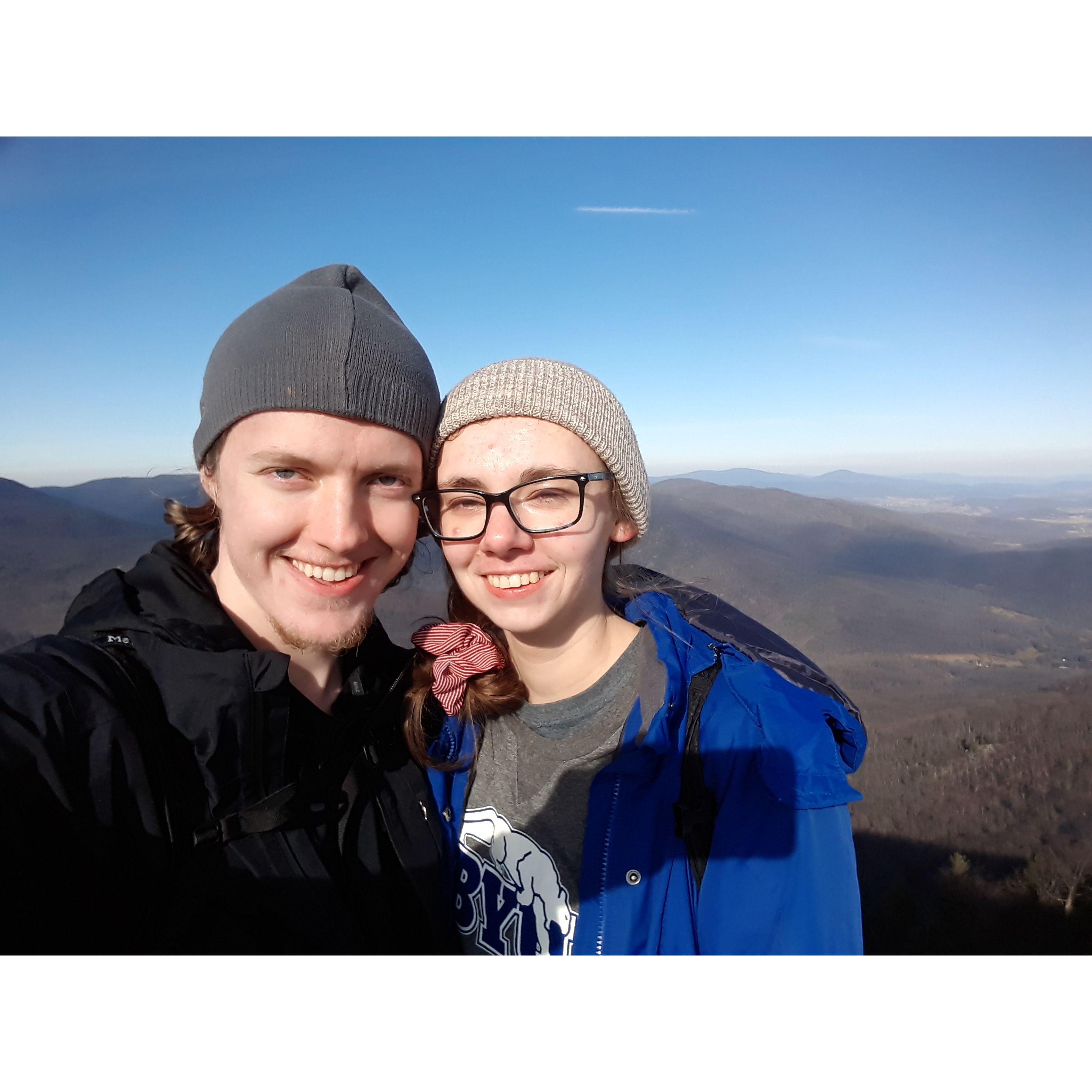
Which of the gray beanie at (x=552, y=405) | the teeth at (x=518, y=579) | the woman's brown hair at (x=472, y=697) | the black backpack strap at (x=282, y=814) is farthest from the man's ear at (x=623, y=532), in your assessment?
the black backpack strap at (x=282, y=814)

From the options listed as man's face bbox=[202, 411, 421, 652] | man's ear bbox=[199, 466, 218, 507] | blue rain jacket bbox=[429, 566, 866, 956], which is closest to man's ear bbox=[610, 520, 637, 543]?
blue rain jacket bbox=[429, 566, 866, 956]

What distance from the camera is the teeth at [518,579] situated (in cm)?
160

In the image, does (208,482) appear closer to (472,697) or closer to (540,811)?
(472,697)

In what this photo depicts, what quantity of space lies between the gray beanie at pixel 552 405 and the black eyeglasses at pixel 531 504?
0.30 ft

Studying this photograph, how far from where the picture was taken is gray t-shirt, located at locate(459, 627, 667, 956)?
1.42m

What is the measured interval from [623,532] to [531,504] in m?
0.42

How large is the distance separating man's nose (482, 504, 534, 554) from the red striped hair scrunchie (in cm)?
42

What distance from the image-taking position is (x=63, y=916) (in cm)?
104

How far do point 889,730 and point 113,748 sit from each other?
592cm

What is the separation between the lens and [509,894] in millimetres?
1473

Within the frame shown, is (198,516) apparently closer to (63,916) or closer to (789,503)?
(63,916)

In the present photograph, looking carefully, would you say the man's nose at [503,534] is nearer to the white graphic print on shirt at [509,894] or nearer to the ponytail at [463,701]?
the ponytail at [463,701]

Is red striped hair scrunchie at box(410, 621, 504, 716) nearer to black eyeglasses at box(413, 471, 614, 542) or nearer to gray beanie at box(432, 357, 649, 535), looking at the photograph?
black eyeglasses at box(413, 471, 614, 542)

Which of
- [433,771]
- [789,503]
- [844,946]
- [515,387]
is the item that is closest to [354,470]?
[515,387]
